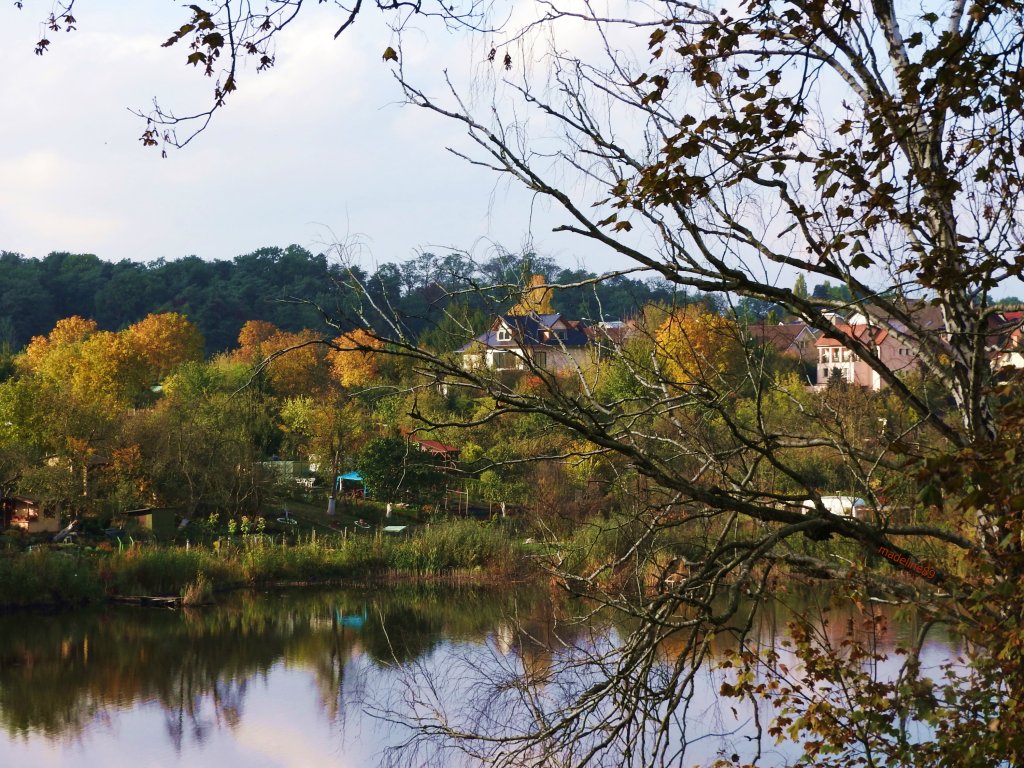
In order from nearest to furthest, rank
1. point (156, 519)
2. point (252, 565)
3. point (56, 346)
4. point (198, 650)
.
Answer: point (198, 650) → point (252, 565) → point (156, 519) → point (56, 346)

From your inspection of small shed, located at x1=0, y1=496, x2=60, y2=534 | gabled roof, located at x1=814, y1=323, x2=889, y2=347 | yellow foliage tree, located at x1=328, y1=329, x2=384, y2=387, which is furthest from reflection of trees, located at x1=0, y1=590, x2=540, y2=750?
yellow foliage tree, located at x1=328, y1=329, x2=384, y2=387

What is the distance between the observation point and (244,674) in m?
15.6

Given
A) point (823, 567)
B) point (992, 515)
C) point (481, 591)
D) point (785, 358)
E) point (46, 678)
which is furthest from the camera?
point (785, 358)

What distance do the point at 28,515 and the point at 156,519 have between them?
2450 mm

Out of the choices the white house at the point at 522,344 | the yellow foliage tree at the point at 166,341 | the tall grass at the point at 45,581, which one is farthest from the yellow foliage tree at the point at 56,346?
the white house at the point at 522,344

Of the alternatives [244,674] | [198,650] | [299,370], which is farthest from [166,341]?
[244,674]

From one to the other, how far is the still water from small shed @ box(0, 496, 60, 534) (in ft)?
12.7

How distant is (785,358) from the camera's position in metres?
36.3

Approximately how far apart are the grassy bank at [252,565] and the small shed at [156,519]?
1037 mm

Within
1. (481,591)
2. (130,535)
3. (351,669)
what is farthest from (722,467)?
(130,535)

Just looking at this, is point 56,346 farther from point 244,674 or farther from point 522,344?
point 522,344

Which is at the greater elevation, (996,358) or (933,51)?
(933,51)

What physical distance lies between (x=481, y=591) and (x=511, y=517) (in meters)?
4.73

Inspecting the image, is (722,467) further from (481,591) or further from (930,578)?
(481,591)
